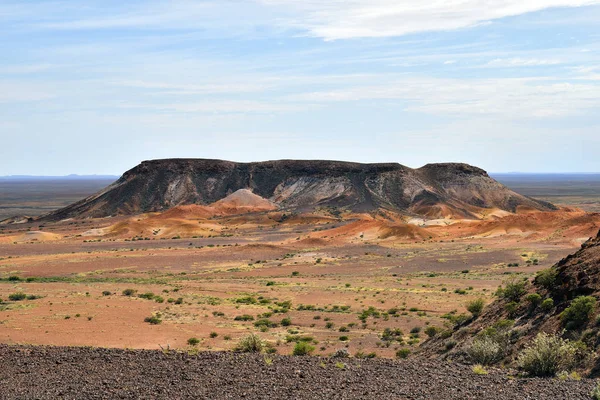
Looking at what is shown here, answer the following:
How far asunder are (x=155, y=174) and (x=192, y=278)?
91.1 metres

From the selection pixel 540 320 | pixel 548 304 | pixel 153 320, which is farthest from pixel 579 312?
pixel 153 320

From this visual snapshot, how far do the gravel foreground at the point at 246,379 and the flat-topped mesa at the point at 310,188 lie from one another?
4055 inches

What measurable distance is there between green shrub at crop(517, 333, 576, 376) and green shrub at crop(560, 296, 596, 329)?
1865 millimetres

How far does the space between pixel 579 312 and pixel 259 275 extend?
41.5 m

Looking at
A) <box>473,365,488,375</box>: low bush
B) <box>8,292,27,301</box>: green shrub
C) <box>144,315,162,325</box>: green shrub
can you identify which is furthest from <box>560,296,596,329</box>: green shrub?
<box>8,292,27,301</box>: green shrub

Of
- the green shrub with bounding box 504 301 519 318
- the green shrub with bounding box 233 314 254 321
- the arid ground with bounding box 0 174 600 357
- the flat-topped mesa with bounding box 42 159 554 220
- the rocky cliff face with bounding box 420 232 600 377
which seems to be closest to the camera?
the rocky cliff face with bounding box 420 232 600 377

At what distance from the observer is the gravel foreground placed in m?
12.5

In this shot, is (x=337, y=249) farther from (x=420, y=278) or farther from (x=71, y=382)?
(x=71, y=382)

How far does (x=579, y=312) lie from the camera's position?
1630 centimetres

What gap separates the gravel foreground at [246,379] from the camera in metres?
12.5

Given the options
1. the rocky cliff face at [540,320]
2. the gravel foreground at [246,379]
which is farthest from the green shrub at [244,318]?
the gravel foreground at [246,379]

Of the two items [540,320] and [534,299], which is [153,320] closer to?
[534,299]

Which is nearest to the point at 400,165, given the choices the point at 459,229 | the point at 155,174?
the point at 459,229

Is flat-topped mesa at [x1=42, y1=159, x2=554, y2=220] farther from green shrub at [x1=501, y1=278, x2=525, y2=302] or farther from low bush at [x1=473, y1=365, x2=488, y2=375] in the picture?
low bush at [x1=473, y1=365, x2=488, y2=375]
